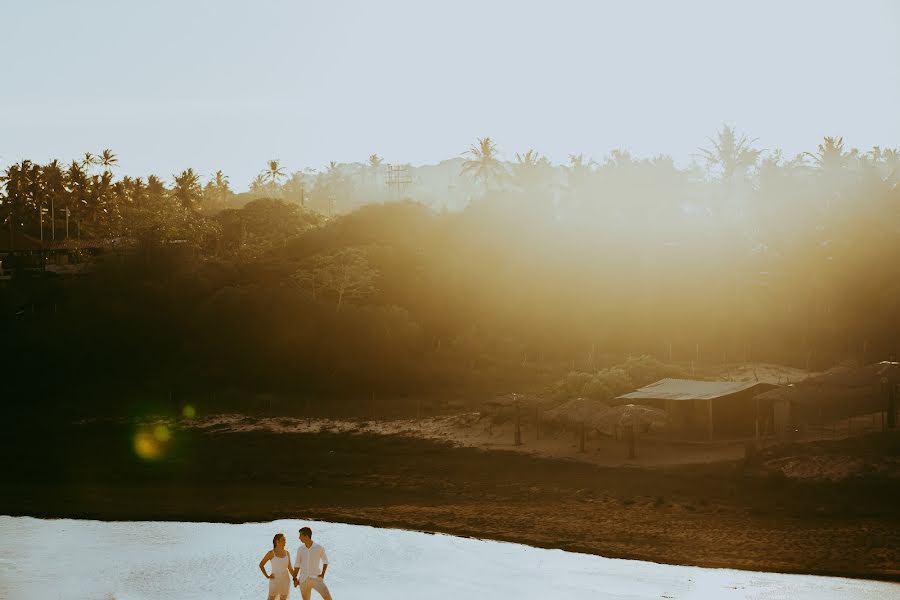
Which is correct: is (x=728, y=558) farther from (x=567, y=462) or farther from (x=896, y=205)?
(x=896, y=205)

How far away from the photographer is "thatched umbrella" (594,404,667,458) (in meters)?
30.6

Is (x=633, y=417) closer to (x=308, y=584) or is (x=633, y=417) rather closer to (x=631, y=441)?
(x=631, y=441)

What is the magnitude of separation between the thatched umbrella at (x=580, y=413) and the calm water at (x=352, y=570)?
884 cm

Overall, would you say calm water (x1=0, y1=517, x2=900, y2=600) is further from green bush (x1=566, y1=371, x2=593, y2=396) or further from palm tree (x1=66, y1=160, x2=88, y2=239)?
palm tree (x1=66, y1=160, x2=88, y2=239)

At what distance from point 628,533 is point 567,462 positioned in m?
7.50

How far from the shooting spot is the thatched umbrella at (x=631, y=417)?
100ft

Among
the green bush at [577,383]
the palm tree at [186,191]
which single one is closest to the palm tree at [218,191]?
the palm tree at [186,191]

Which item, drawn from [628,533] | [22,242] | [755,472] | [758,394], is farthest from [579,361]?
[22,242]

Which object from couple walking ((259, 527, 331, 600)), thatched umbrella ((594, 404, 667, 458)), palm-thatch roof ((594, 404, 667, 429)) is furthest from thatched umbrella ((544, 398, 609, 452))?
couple walking ((259, 527, 331, 600))

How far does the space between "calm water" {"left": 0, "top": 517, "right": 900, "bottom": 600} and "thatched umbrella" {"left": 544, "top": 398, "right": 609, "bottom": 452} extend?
8.84 meters

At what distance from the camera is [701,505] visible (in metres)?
25.8

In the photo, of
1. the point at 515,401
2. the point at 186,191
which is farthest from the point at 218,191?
the point at 515,401

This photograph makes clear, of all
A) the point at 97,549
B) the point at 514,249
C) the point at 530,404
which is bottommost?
the point at 97,549

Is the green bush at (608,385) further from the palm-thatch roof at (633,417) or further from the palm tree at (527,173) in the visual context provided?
the palm tree at (527,173)
